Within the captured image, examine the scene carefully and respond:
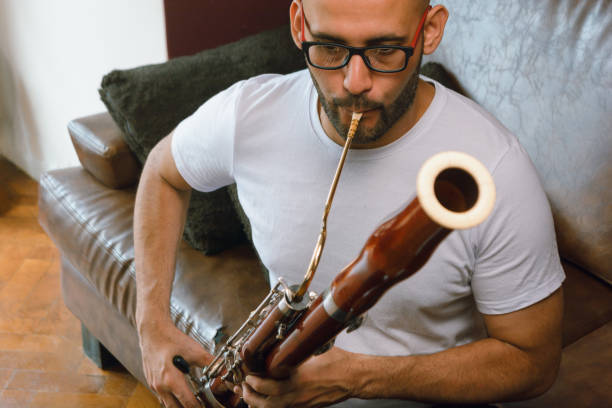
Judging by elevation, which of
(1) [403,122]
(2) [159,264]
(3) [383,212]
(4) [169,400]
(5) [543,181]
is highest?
(1) [403,122]

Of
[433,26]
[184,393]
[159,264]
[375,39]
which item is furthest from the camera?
[159,264]

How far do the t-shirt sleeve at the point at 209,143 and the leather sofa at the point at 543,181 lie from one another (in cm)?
32

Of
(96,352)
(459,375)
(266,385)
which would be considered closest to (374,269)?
(266,385)

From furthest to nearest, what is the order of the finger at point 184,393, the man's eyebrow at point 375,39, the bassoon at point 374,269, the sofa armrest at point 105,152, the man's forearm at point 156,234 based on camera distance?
the sofa armrest at point 105,152, the man's forearm at point 156,234, the finger at point 184,393, the man's eyebrow at point 375,39, the bassoon at point 374,269

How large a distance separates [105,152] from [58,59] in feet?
3.46

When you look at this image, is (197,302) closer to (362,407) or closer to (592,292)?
(362,407)

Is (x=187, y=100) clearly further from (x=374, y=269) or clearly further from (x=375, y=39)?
(x=374, y=269)

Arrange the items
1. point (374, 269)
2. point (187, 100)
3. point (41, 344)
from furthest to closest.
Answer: point (41, 344)
point (187, 100)
point (374, 269)

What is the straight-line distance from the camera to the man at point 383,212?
3.13 feet

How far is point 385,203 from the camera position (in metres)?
1.06

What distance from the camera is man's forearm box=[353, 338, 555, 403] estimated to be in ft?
3.38

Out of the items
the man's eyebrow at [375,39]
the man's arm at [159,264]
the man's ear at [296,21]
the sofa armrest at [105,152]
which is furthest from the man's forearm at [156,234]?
the man's eyebrow at [375,39]

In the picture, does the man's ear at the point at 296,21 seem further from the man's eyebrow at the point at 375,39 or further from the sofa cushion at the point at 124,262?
the sofa cushion at the point at 124,262

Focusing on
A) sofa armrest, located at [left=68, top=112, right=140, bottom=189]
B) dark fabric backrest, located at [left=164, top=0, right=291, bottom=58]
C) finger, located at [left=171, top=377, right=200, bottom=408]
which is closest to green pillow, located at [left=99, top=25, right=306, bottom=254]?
sofa armrest, located at [left=68, top=112, right=140, bottom=189]
